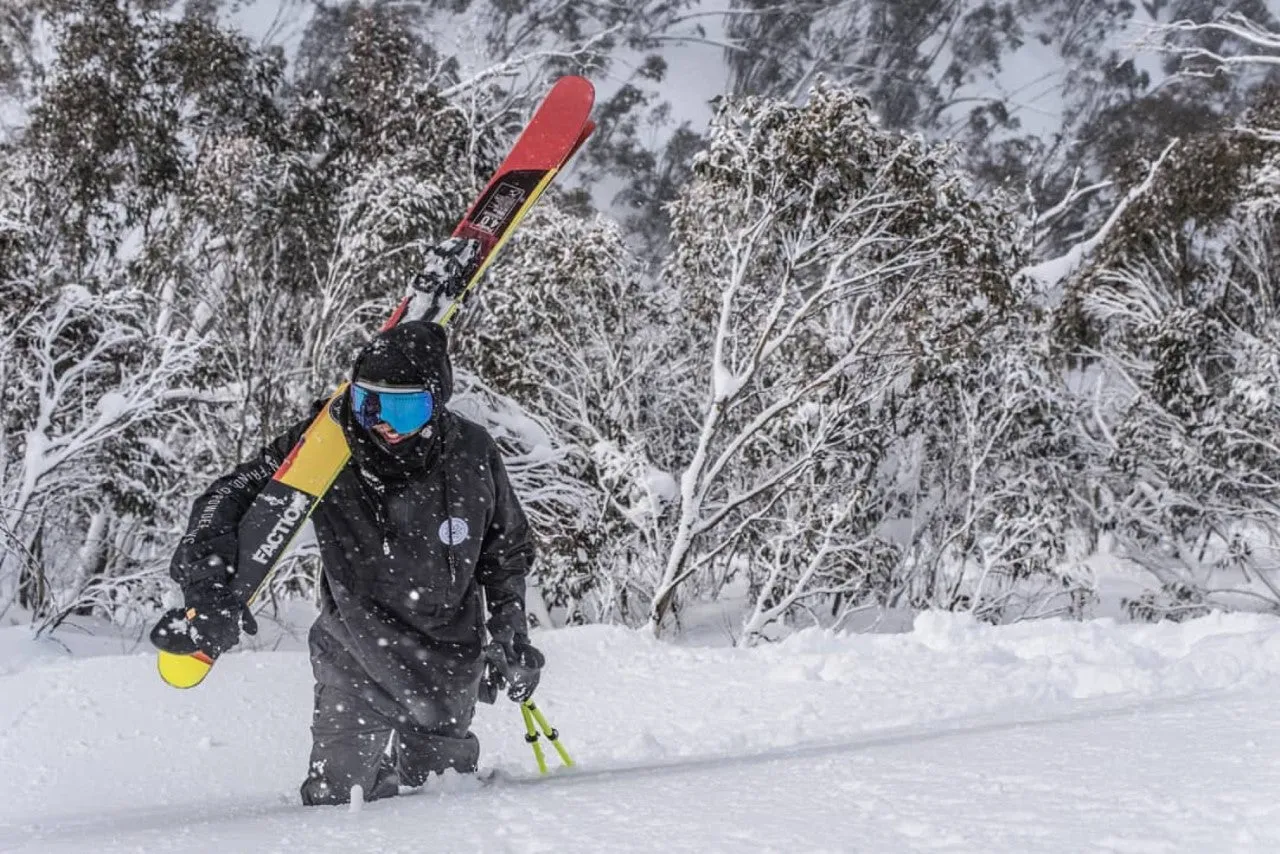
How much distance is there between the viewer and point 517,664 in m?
3.16

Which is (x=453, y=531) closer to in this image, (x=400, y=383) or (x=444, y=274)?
(x=400, y=383)

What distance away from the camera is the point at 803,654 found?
5348 millimetres

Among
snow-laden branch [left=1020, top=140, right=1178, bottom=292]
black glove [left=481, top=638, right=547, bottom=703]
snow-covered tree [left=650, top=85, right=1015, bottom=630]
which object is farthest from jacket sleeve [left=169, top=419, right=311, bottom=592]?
snow-laden branch [left=1020, top=140, right=1178, bottom=292]

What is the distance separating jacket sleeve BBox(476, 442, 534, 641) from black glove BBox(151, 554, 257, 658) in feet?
2.11

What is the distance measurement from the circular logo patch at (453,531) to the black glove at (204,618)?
0.51 meters

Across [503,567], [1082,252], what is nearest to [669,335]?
[1082,252]

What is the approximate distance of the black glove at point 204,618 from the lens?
2.80 meters

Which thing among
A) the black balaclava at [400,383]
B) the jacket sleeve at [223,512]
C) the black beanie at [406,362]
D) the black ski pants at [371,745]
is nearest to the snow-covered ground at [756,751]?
the black ski pants at [371,745]

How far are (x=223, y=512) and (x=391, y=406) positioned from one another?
0.56m

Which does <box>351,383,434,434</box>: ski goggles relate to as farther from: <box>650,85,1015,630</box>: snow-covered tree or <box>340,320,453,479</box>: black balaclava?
<box>650,85,1015,630</box>: snow-covered tree

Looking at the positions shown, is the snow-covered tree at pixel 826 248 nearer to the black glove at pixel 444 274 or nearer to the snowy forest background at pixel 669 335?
the snowy forest background at pixel 669 335

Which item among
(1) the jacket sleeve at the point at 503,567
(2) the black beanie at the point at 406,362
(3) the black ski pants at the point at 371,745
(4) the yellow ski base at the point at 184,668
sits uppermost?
(2) the black beanie at the point at 406,362

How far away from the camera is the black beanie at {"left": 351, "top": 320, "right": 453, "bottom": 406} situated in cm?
283

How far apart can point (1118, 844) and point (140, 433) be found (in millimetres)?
11690
